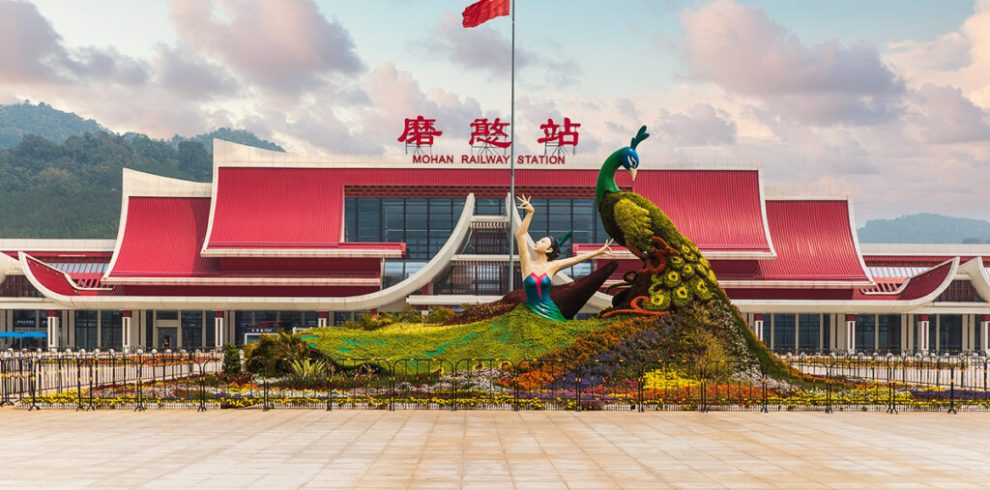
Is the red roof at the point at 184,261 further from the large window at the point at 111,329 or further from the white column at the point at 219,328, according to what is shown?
the large window at the point at 111,329

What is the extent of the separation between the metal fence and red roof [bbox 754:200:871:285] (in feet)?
103

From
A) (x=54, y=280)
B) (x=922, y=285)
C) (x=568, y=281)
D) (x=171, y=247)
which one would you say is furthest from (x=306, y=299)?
(x=922, y=285)

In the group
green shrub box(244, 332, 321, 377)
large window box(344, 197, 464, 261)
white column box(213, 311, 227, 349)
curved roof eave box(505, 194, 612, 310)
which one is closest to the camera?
green shrub box(244, 332, 321, 377)

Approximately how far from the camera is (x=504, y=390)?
27.7 metres

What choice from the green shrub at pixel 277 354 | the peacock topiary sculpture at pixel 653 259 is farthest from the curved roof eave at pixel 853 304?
the green shrub at pixel 277 354

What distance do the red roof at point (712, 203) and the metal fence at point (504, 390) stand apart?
102 ft

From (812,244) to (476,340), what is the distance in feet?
133

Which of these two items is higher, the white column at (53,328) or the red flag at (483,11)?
the red flag at (483,11)

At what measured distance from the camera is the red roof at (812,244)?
6253cm

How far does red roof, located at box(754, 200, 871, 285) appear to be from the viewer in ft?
205

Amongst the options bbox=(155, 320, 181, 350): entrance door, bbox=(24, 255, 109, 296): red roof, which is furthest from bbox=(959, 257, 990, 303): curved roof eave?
bbox=(24, 255, 109, 296): red roof

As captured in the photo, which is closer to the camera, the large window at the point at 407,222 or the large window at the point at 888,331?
the large window at the point at 407,222

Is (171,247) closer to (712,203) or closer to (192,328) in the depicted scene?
(192,328)

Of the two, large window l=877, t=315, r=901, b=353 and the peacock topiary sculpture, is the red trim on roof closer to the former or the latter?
large window l=877, t=315, r=901, b=353
